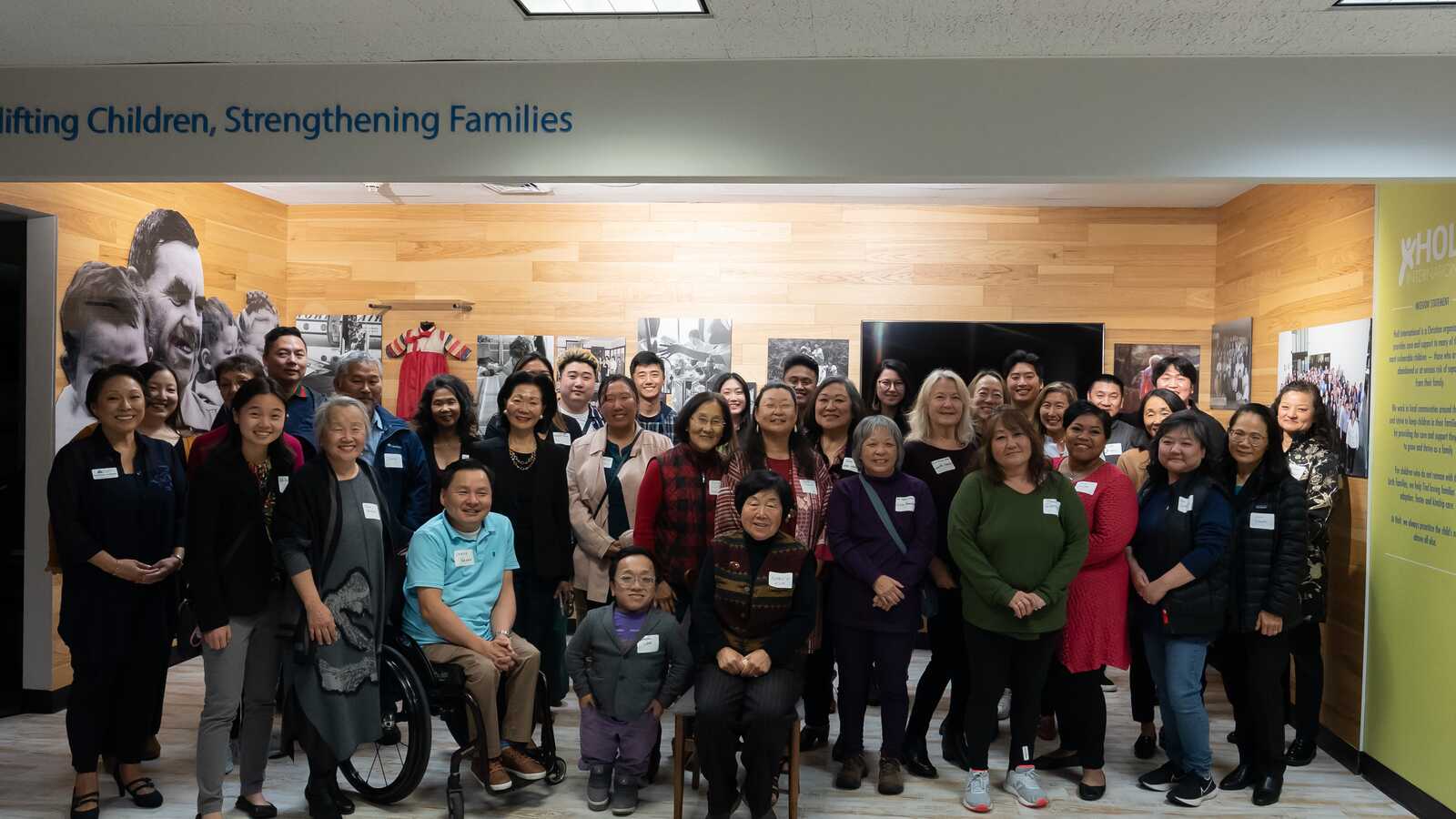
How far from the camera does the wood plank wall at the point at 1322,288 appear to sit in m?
4.49

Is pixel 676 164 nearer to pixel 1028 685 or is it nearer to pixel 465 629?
pixel 465 629

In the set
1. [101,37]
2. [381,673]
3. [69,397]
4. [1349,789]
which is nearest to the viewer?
[101,37]

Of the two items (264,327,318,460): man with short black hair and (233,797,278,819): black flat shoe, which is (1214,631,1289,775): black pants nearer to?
(233,797,278,819): black flat shoe

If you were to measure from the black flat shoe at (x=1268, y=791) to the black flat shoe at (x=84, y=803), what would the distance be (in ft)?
14.2

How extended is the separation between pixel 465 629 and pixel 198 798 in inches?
41.6

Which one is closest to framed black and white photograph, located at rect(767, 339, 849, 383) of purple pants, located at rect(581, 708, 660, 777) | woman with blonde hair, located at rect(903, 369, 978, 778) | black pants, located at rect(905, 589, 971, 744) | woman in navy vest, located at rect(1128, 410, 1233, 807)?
woman with blonde hair, located at rect(903, 369, 978, 778)

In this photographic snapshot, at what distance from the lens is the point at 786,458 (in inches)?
165

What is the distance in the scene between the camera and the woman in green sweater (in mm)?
3842

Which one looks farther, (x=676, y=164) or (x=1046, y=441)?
(x=1046, y=441)

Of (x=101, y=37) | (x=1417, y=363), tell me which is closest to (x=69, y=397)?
(x=101, y=37)

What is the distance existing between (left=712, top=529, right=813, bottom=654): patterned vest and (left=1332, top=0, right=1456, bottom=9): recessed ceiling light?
7.93 ft

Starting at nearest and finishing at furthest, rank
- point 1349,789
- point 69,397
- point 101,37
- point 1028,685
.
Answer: point 101,37, point 1028,685, point 1349,789, point 69,397

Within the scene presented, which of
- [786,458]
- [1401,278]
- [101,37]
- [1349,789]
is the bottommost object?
[1349,789]

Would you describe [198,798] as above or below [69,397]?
below
